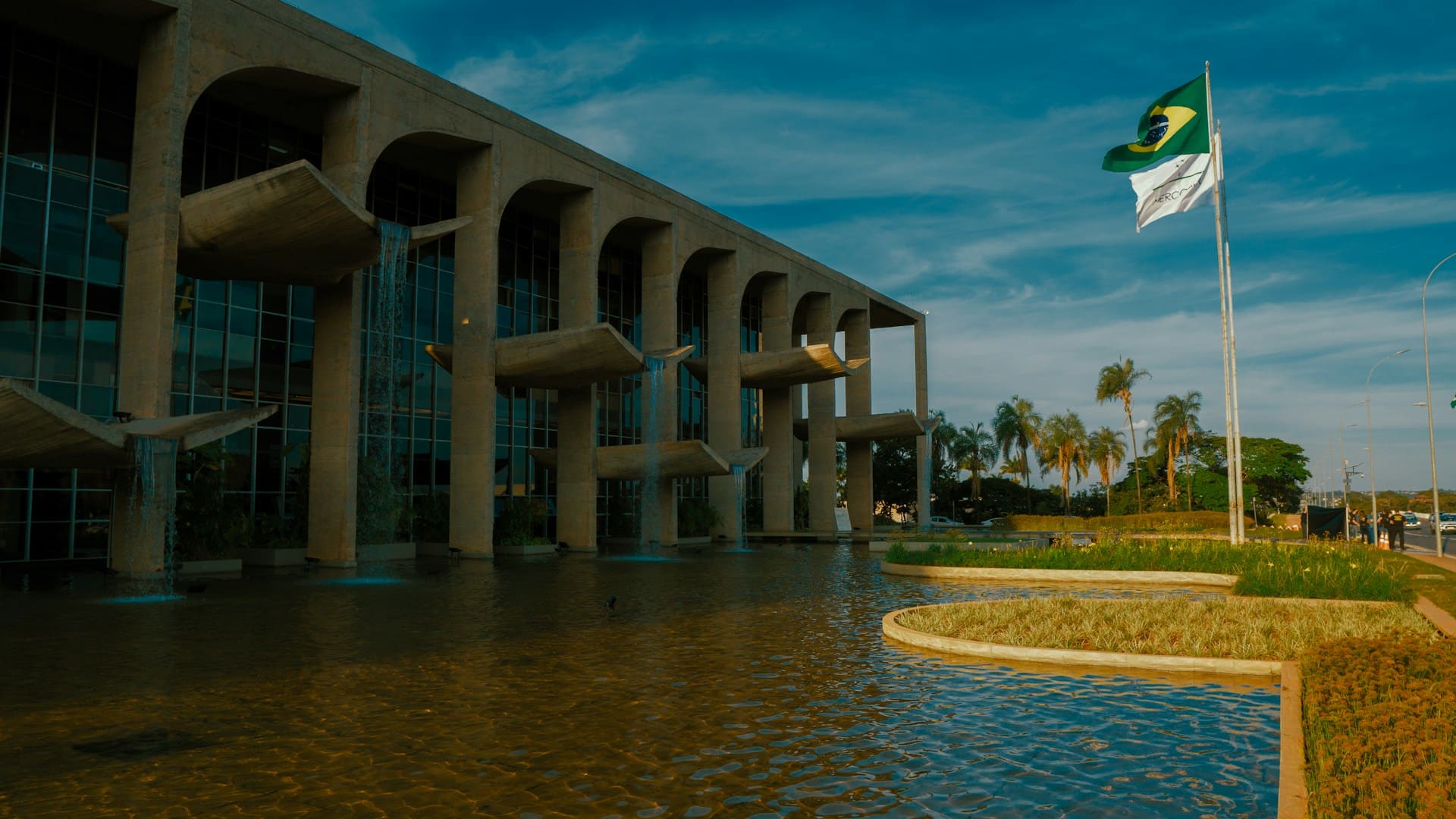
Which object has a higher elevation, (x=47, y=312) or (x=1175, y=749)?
(x=47, y=312)

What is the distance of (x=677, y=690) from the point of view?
31.7 feet

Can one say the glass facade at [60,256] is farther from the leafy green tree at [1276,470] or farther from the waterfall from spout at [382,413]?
the leafy green tree at [1276,470]

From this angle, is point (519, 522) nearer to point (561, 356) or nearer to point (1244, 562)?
point (561, 356)

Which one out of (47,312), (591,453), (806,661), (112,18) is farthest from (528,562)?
(806,661)

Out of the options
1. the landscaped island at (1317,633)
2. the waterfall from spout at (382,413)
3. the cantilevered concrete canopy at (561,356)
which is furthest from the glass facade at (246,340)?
the landscaped island at (1317,633)

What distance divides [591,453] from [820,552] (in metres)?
8.90

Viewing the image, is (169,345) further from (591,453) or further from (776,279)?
(776,279)

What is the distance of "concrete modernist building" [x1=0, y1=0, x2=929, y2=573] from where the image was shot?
902 inches

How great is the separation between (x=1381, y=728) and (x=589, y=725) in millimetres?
5762

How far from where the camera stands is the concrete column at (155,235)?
22156 mm

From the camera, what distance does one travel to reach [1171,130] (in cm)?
2597

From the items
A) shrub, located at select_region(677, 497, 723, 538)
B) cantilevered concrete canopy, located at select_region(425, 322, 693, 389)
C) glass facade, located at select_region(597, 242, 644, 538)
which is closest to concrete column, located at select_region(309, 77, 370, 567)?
cantilevered concrete canopy, located at select_region(425, 322, 693, 389)

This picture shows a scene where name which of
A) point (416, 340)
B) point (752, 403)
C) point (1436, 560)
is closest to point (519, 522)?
point (416, 340)

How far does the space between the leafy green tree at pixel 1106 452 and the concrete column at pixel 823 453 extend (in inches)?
1615
